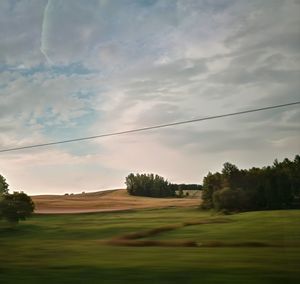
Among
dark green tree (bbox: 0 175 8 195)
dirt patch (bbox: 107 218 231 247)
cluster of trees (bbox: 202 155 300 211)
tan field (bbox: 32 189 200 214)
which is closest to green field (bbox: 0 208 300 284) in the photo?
dirt patch (bbox: 107 218 231 247)

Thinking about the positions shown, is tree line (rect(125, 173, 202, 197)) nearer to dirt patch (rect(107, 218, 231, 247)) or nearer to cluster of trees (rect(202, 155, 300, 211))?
cluster of trees (rect(202, 155, 300, 211))

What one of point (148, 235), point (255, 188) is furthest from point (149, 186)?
point (255, 188)

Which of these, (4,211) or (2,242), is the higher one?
(4,211)

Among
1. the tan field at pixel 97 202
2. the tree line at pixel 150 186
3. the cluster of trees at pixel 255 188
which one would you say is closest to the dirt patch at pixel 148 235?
the cluster of trees at pixel 255 188

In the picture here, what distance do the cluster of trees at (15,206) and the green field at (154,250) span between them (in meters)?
0.54

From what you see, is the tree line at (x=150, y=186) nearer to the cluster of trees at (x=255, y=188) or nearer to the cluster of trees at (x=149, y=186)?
the cluster of trees at (x=149, y=186)

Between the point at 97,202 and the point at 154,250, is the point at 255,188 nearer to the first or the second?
the point at 154,250

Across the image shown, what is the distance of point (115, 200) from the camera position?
22688 millimetres

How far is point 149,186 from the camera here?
23.0m

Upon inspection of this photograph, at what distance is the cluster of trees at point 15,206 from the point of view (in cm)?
2156

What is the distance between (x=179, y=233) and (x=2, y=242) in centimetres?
795

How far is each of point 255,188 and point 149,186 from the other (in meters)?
5.49

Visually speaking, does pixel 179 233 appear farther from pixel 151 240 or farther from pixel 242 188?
pixel 242 188

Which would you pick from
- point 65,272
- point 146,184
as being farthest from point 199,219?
point 65,272
